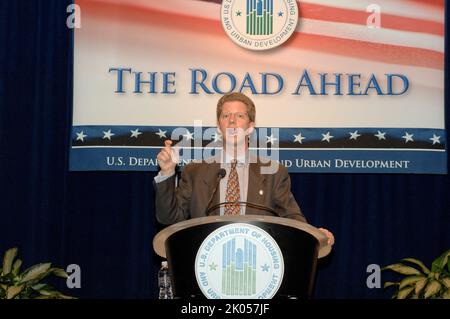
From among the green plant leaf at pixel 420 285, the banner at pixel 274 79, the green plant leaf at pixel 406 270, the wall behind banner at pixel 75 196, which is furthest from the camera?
the wall behind banner at pixel 75 196

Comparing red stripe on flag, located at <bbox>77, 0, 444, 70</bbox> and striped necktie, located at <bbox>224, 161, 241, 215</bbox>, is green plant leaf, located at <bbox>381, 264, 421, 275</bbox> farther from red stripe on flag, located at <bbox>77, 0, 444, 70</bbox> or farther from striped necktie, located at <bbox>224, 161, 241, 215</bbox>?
striped necktie, located at <bbox>224, 161, 241, 215</bbox>

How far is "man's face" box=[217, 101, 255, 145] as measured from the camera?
359 centimetres

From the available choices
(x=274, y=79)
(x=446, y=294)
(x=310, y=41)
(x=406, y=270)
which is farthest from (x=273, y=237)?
(x=310, y=41)

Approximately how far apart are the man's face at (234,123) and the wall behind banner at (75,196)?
1.75 m

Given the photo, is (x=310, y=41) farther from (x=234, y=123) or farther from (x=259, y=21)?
(x=234, y=123)

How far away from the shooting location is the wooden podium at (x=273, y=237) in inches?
100

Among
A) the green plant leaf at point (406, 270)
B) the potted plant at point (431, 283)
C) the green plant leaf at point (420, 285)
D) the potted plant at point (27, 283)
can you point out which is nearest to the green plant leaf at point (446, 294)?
the potted plant at point (431, 283)

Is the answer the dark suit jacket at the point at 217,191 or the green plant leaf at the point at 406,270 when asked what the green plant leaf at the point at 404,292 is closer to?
the green plant leaf at the point at 406,270

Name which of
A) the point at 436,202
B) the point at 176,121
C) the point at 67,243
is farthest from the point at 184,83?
the point at 436,202

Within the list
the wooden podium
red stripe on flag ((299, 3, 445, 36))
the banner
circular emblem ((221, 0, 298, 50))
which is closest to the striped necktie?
the wooden podium

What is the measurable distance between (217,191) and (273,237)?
937mm

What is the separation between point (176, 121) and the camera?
508 centimetres

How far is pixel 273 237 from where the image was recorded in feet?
8.34

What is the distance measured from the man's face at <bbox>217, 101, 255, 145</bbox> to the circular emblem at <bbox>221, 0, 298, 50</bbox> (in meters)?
1.54
